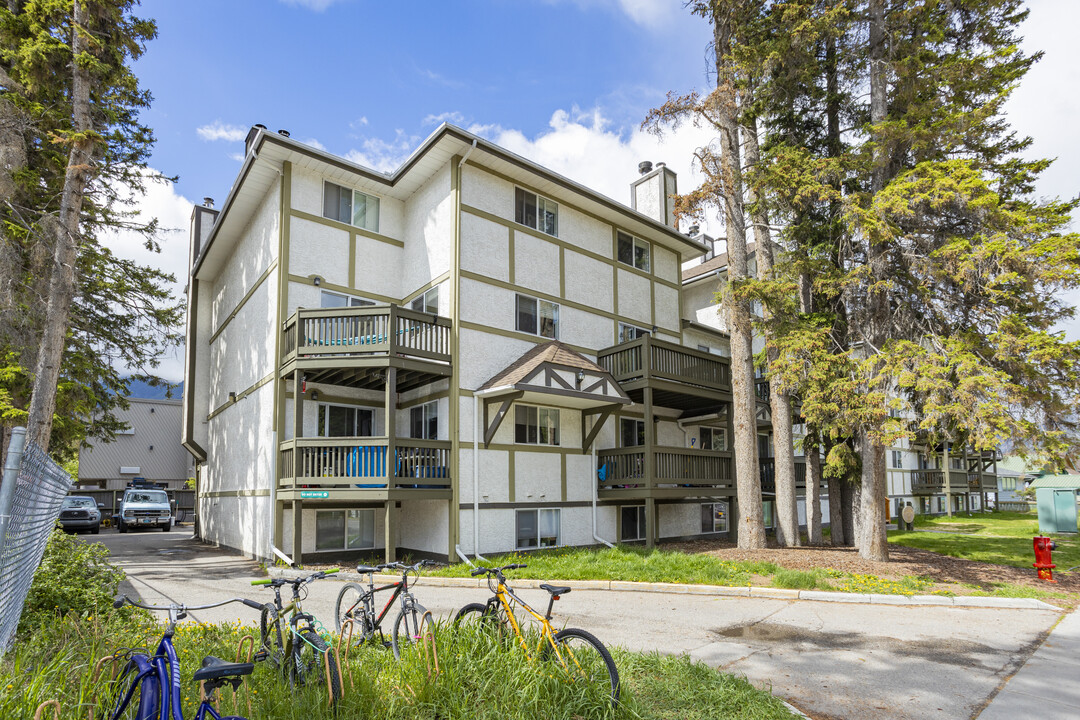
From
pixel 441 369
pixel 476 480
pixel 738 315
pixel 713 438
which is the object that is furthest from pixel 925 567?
pixel 441 369

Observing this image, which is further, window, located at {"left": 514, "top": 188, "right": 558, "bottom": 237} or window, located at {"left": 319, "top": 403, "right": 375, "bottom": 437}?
window, located at {"left": 514, "top": 188, "right": 558, "bottom": 237}

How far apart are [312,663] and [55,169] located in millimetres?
17414

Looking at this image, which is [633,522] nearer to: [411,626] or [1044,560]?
[1044,560]

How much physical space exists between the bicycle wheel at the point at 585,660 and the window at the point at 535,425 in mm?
11822

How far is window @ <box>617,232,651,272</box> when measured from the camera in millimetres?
21266

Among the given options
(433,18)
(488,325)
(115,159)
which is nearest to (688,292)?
(488,325)

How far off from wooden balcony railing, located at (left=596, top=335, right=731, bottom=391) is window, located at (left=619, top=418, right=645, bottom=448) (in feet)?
5.75

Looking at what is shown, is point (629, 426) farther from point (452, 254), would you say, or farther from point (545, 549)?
point (452, 254)

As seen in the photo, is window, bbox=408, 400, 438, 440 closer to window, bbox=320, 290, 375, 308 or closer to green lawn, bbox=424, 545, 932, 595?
window, bbox=320, 290, 375, 308

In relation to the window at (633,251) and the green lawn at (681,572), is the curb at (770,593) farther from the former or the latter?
the window at (633,251)

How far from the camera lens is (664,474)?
696 inches

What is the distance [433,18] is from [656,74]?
28.9 ft

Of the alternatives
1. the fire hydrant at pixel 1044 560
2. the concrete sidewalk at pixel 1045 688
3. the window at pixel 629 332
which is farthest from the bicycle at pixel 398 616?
the window at pixel 629 332

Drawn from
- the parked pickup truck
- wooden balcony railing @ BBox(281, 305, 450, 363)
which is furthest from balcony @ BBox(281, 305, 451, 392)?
the parked pickup truck
